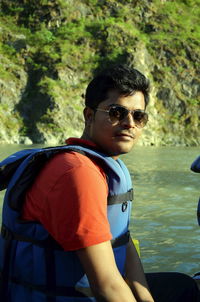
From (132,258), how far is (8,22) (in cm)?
4934

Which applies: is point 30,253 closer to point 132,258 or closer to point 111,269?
point 111,269

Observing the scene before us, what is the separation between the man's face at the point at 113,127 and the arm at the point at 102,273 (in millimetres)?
614

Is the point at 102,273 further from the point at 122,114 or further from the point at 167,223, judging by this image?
the point at 167,223

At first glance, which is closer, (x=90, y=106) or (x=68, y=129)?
(x=90, y=106)

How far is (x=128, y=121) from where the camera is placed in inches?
88.7

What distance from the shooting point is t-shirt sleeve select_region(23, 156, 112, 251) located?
170 cm

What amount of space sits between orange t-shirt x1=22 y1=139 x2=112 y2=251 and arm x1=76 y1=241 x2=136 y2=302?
39mm

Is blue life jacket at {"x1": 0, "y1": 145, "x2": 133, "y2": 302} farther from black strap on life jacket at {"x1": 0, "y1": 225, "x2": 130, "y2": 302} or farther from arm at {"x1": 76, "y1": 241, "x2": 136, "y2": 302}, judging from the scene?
arm at {"x1": 76, "y1": 241, "x2": 136, "y2": 302}

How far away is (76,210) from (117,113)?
0.66 meters

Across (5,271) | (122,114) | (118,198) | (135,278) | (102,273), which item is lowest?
(135,278)

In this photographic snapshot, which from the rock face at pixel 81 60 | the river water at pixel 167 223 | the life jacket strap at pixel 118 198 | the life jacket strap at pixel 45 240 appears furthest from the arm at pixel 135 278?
the rock face at pixel 81 60

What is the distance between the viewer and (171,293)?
2.61 metres

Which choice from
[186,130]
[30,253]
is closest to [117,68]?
[30,253]

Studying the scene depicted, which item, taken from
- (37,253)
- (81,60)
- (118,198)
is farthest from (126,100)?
(81,60)
